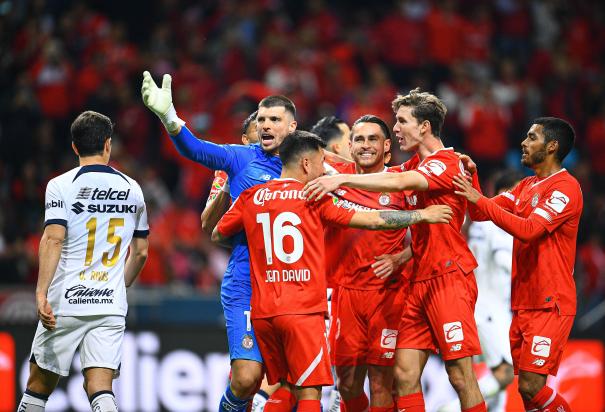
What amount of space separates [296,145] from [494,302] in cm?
369

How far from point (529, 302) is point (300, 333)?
6.19ft

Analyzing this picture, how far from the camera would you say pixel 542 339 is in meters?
7.46

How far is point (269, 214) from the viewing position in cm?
708

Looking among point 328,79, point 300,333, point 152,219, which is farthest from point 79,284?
point 328,79

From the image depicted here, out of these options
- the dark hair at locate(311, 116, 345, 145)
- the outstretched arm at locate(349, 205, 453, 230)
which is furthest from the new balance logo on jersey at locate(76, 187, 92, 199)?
the dark hair at locate(311, 116, 345, 145)

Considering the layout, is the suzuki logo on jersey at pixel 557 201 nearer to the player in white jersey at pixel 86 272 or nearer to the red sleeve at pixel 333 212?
the red sleeve at pixel 333 212

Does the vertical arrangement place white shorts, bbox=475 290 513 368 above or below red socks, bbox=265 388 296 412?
above

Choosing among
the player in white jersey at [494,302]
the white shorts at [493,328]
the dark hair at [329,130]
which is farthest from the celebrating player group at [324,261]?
the white shorts at [493,328]

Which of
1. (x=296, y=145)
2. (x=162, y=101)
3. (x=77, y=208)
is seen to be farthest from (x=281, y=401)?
(x=162, y=101)

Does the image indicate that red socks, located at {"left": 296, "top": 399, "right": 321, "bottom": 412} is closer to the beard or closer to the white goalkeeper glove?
the white goalkeeper glove

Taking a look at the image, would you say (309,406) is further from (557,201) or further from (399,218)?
(557,201)

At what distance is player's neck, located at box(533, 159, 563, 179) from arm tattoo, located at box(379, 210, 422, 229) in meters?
1.26

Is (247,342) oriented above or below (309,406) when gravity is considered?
above

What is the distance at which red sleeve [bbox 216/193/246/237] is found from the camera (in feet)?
24.1
